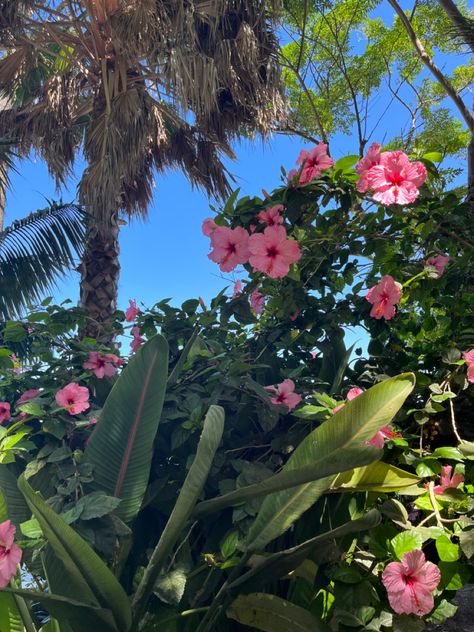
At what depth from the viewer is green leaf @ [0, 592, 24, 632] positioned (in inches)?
59.7

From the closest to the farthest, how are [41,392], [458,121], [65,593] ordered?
[65,593]
[41,392]
[458,121]

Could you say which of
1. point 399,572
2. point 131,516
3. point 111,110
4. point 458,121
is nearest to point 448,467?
point 399,572

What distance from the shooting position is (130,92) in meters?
6.30

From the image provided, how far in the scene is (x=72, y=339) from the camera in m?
2.15

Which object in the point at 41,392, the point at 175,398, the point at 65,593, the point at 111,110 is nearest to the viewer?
the point at 65,593

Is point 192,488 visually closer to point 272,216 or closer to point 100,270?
point 272,216

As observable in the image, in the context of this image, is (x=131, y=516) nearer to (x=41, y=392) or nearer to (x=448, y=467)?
(x=41, y=392)

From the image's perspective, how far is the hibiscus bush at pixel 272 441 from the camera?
1260 millimetres

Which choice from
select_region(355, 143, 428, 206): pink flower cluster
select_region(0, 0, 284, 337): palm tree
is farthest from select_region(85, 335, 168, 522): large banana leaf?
select_region(0, 0, 284, 337): palm tree

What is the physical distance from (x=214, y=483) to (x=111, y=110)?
5503 millimetres

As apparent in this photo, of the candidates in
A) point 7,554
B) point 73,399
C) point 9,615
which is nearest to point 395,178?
point 73,399

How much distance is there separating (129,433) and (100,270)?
5281mm

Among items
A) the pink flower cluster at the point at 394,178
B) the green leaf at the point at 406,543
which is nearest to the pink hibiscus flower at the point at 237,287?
the pink flower cluster at the point at 394,178

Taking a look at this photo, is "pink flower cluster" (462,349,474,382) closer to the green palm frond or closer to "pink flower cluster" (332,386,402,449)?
"pink flower cluster" (332,386,402,449)
